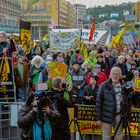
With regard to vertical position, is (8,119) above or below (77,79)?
below

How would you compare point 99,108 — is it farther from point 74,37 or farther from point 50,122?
point 74,37

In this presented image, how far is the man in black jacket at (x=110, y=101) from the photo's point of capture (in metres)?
7.08

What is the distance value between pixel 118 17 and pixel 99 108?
187 metres

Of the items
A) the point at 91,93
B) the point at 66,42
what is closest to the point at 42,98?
the point at 91,93

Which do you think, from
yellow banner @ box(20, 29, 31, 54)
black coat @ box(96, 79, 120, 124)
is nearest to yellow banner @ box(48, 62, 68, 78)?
black coat @ box(96, 79, 120, 124)

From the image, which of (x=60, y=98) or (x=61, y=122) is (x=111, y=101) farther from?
(x=61, y=122)

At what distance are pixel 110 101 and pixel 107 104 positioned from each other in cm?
7

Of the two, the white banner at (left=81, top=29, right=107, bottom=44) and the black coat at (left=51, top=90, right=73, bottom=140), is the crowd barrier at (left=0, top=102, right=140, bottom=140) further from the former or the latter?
the white banner at (left=81, top=29, right=107, bottom=44)

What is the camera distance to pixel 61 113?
20.6 ft

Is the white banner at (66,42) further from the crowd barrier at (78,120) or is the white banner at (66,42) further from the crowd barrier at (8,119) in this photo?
the crowd barrier at (8,119)


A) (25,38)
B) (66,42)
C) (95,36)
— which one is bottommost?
(66,42)

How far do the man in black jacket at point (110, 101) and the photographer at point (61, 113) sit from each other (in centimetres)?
63

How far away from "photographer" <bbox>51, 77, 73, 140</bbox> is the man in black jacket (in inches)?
24.7

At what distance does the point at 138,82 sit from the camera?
9.64m
